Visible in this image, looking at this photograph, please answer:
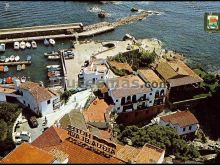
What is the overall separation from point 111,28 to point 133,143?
56907 millimetres

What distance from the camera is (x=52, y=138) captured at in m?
57.7

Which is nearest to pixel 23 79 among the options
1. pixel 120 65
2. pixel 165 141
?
pixel 120 65

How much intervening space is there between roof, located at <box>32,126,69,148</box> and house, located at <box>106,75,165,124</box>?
711 inches

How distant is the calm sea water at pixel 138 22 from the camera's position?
10088cm

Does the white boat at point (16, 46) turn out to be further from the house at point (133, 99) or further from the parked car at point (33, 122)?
the parked car at point (33, 122)

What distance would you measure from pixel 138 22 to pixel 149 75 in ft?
135

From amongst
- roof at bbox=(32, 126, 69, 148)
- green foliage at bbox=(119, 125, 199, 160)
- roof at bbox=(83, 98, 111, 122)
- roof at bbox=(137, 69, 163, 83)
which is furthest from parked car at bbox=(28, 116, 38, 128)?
roof at bbox=(137, 69, 163, 83)

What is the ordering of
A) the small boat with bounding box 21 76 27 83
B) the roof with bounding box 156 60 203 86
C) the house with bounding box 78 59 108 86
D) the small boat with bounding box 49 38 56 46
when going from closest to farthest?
the house with bounding box 78 59 108 86
the small boat with bounding box 21 76 27 83
the roof with bounding box 156 60 203 86
the small boat with bounding box 49 38 56 46

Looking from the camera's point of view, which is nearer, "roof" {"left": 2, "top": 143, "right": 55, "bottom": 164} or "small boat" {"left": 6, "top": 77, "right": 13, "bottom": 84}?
"roof" {"left": 2, "top": 143, "right": 55, "bottom": 164}

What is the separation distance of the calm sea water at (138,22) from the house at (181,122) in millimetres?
25105

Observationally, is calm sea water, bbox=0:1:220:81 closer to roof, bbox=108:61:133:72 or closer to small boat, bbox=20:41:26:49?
small boat, bbox=20:41:26:49

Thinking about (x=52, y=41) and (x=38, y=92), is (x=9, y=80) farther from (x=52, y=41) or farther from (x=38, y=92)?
(x=52, y=41)

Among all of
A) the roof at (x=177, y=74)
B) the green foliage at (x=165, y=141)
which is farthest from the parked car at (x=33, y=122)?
the roof at (x=177, y=74)

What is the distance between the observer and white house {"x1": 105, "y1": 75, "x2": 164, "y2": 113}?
75.7m
